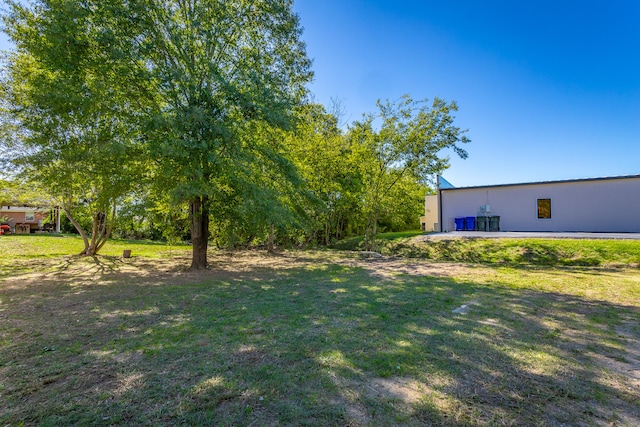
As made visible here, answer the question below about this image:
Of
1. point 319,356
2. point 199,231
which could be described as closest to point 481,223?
point 199,231

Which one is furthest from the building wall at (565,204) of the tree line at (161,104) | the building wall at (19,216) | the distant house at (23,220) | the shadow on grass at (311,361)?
the building wall at (19,216)

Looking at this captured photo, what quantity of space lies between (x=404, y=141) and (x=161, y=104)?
937 cm

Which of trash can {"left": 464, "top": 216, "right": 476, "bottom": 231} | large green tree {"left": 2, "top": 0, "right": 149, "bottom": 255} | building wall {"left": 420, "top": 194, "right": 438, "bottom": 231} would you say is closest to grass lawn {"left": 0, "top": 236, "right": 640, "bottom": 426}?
large green tree {"left": 2, "top": 0, "right": 149, "bottom": 255}

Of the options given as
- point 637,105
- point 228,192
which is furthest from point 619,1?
point 228,192

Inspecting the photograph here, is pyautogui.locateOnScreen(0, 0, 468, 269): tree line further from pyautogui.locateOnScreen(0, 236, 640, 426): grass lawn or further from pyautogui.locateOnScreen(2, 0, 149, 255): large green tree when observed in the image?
pyautogui.locateOnScreen(0, 236, 640, 426): grass lawn

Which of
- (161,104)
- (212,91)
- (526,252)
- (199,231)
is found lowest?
(526,252)

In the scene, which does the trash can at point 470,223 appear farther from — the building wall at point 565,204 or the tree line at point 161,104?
the tree line at point 161,104

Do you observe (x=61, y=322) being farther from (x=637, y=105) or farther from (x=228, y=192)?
(x=637, y=105)

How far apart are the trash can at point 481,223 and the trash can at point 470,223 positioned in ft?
0.71

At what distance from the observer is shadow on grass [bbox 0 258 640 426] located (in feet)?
6.64

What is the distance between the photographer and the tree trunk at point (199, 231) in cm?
888

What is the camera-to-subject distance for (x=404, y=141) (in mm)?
12953

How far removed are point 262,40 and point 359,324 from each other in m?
8.81

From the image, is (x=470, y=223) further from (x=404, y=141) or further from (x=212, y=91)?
(x=212, y=91)
